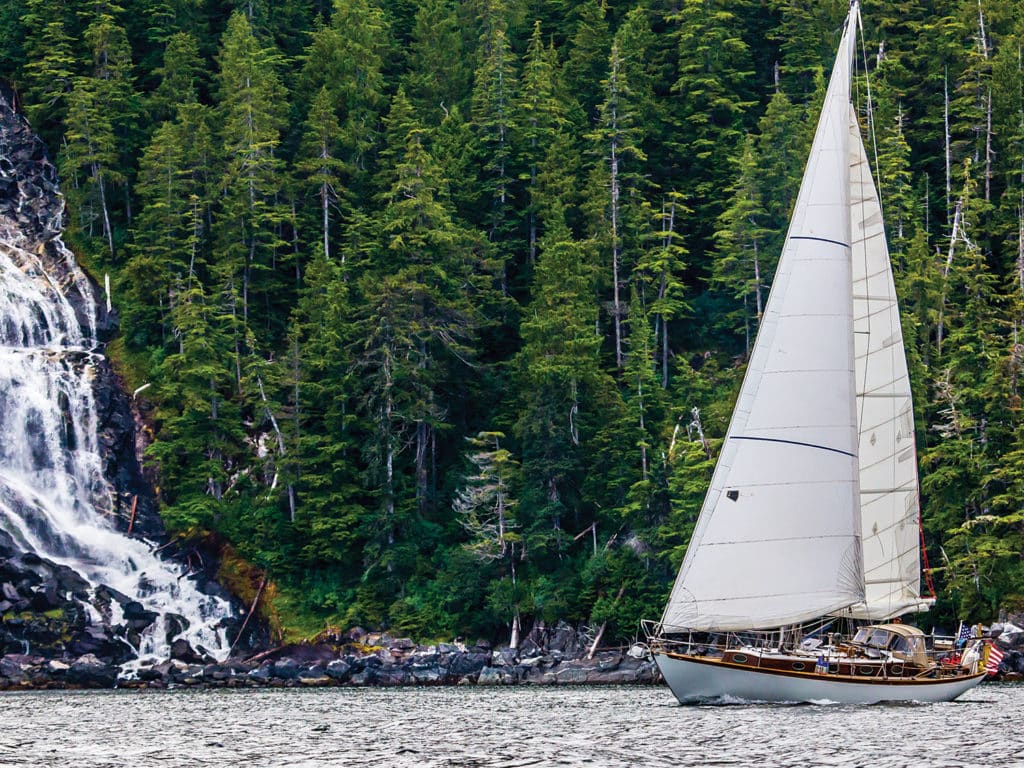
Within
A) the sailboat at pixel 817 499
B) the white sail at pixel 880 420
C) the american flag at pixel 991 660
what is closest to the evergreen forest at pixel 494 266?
the american flag at pixel 991 660

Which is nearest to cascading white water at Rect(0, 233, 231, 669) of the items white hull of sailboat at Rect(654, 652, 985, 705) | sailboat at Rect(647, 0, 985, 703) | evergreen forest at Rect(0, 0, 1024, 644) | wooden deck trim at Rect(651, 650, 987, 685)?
evergreen forest at Rect(0, 0, 1024, 644)

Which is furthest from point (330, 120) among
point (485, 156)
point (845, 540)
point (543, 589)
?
point (845, 540)

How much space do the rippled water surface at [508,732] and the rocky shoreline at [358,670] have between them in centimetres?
985

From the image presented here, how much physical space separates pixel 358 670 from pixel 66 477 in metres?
16.2

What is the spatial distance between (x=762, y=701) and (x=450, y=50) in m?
56.5

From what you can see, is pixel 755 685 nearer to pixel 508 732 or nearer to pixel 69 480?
pixel 508 732

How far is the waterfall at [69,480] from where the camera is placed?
66.5 metres

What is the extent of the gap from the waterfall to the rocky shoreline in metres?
1.93

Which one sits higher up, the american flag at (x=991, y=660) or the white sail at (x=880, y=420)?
the white sail at (x=880, y=420)

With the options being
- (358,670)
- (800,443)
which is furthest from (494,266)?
(800,443)

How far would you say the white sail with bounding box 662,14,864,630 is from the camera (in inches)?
1603

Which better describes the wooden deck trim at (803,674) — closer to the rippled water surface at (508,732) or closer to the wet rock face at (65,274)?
the rippled water surface at (508,732)

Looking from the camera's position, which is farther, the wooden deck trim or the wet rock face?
the wet rock face

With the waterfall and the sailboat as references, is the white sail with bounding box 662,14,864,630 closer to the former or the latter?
the sailboat
